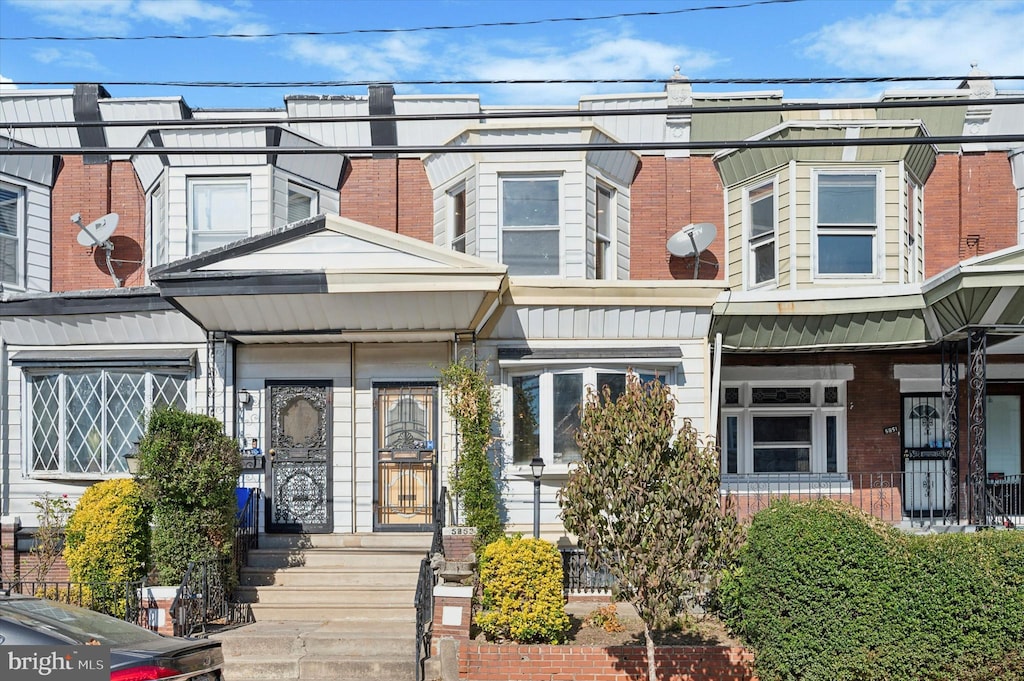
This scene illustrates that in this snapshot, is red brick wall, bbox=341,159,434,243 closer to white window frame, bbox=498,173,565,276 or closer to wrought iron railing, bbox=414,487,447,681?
white window frame, bbox=498,173,565,276

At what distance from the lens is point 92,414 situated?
13258mm

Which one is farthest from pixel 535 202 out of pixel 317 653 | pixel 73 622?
pixel 73 622

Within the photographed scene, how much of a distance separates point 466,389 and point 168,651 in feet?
18.3

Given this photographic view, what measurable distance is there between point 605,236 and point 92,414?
826cm

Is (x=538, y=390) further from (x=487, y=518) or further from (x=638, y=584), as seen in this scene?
(x=638, y=584)

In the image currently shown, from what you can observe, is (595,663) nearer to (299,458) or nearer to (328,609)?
(328,609)

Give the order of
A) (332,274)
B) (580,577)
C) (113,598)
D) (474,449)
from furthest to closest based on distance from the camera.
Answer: (474,449) < (580,577) < (332,274) < (113,598)

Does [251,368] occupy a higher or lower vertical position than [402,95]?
lower

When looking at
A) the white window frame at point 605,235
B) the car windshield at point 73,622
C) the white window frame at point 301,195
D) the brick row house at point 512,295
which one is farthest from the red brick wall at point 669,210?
the car windshield at point 73,622

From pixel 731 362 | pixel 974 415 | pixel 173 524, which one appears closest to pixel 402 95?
pixel 731 362

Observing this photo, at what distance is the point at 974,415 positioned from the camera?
11750 millimetres

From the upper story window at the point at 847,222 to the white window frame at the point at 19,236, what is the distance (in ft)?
42.8

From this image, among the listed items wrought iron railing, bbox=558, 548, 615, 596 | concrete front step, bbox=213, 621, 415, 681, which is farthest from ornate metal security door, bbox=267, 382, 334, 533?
wrought iron railing, bbox=558, 548, 615, 596

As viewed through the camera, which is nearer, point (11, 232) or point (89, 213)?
point (11, 232)
